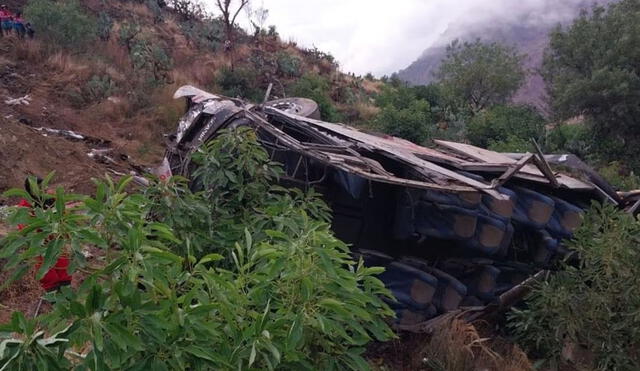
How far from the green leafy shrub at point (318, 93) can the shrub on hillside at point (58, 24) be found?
19.1ft

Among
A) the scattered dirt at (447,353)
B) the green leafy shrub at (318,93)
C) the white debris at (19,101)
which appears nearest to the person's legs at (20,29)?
the white debris at (19,101)

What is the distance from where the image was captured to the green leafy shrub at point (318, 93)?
46.3 ft

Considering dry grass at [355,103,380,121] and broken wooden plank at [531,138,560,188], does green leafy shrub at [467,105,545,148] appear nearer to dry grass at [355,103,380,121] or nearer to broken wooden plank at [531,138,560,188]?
dry grass at [355,103,380,121]

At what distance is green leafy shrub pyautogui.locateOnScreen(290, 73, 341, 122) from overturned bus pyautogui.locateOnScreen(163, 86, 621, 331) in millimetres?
8485

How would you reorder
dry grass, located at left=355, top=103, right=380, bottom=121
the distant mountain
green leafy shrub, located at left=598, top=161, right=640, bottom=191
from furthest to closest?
the distant mountain, dry grass, located at left=355, top=103, right=380, bottom=121, green leafy shrub, located at left=598, top=161, right=640, bottom=191

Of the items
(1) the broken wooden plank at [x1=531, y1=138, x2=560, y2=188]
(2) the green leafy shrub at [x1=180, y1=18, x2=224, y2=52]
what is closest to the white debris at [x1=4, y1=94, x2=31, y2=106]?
(2) the green leafy shrub at [x1=180, y1=18, x2=224, y2=52]

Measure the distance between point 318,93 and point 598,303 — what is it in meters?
11.5

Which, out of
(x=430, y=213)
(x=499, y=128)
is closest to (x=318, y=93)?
(x=499, y=128)

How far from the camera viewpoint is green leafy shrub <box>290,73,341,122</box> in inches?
555

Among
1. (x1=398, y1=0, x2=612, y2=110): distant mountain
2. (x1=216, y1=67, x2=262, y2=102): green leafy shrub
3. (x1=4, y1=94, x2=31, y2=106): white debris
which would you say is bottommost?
(x1=4, y1=94, x2=31, y2=106): white debris

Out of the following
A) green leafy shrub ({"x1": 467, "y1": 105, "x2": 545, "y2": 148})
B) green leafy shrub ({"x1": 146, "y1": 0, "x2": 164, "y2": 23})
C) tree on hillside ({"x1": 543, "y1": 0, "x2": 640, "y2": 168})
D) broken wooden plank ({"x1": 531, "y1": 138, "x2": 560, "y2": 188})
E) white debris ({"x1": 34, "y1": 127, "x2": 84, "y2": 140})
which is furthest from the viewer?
green leafy shrub ({"x1": 146, "y1": 0, "x2": 164, "y2": 23})

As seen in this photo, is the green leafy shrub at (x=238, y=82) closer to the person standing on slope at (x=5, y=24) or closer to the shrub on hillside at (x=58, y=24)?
the shrub on hillside at (x=58, y=24)

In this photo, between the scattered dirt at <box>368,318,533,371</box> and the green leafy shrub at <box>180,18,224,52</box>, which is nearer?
the scattered dirt at <box>368,318,533,371</box>

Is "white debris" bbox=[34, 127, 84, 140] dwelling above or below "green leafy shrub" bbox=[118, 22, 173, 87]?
below
